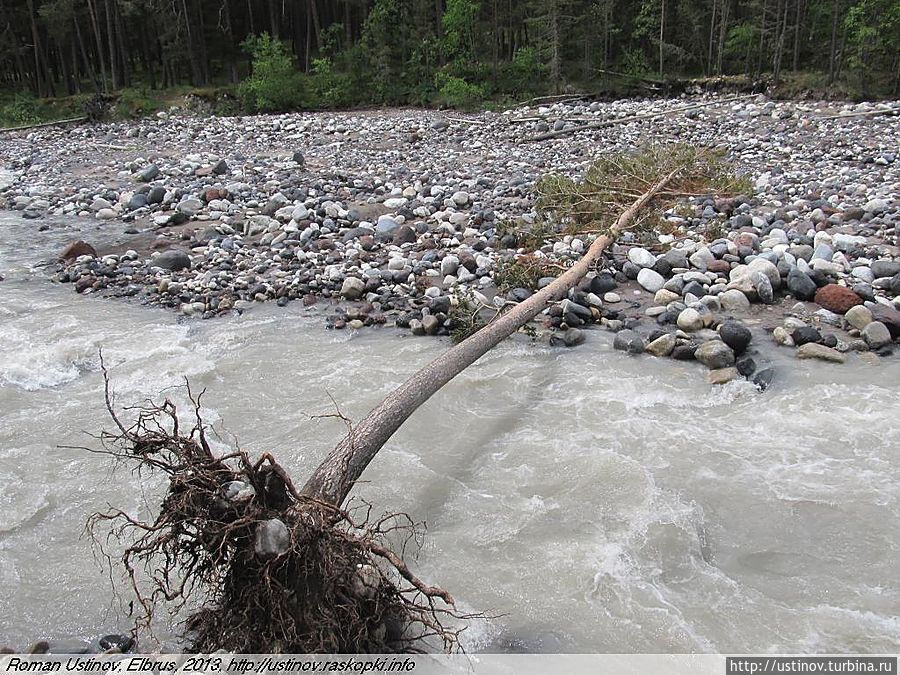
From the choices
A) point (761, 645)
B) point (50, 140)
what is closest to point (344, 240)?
point (761, 645)

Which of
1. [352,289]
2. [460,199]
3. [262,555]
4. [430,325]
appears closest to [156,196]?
[460,199]

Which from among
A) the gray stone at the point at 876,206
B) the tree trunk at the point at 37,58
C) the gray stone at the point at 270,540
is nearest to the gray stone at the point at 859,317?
the gray stone at the point at 876,206

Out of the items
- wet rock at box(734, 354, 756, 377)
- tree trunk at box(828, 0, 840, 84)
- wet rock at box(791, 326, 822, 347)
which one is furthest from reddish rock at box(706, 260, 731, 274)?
tree trunk at box(828, 0, 840, 84)

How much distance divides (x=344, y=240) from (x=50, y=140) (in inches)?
642

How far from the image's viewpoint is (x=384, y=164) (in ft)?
44.8

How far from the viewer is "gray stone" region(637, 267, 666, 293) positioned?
7.20 meters

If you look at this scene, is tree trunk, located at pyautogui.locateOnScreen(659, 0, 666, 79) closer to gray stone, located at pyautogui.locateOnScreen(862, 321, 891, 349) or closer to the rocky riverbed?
the rocky riverbed

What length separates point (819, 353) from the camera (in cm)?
572

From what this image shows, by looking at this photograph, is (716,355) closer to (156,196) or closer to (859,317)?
(859,317)

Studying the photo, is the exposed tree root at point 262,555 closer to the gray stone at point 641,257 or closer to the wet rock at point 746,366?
the wet rock at point 746,366

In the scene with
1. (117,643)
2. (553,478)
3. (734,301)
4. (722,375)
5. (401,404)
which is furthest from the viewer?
(734,301)

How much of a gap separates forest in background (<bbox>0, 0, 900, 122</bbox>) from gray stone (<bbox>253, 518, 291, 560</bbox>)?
2247cm

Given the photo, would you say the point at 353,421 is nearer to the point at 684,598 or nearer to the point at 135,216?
the point at 684,598

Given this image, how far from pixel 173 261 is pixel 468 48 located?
70.8 feet
